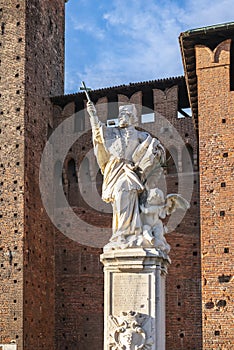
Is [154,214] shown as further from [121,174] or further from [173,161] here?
[173,161]

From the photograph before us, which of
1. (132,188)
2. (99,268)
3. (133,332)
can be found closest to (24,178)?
(99,268)

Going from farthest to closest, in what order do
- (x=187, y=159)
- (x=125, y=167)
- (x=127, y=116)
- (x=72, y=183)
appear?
(x=72, y=183) → (x=187, y=159) → (x=127, y=116) → (x=125, y=167)

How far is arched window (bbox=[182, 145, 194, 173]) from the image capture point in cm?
1998

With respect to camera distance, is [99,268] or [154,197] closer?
[154,197]

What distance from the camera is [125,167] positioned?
7297mm

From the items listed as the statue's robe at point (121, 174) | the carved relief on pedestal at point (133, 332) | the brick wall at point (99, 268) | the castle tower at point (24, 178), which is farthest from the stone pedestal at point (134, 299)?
the brick wall at point (99, 268)

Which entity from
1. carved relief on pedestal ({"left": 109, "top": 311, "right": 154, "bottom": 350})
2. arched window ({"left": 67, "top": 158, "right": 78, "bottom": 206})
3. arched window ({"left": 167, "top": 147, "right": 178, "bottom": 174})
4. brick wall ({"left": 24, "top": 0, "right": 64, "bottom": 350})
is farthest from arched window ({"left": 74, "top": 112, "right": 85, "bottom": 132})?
carved relief on pedestal ({"left": 109, "top": 311, "right": 154, "bottom": 350})

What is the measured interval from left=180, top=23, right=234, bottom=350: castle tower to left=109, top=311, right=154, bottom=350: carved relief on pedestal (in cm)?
686

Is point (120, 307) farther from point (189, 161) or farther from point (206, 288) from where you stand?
point (189, 161)

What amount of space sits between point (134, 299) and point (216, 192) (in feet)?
24.2

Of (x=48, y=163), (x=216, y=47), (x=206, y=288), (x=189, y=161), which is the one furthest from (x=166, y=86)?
(x=206, y=288)

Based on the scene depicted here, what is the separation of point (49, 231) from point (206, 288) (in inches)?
301

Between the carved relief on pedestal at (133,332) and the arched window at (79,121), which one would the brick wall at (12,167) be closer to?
the arched window at (79,121)

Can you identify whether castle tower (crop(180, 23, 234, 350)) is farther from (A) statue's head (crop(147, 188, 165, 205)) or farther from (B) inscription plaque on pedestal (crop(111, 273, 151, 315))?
(B) inscription plaque on pedestal (crop(111, 273, 151, 315))
